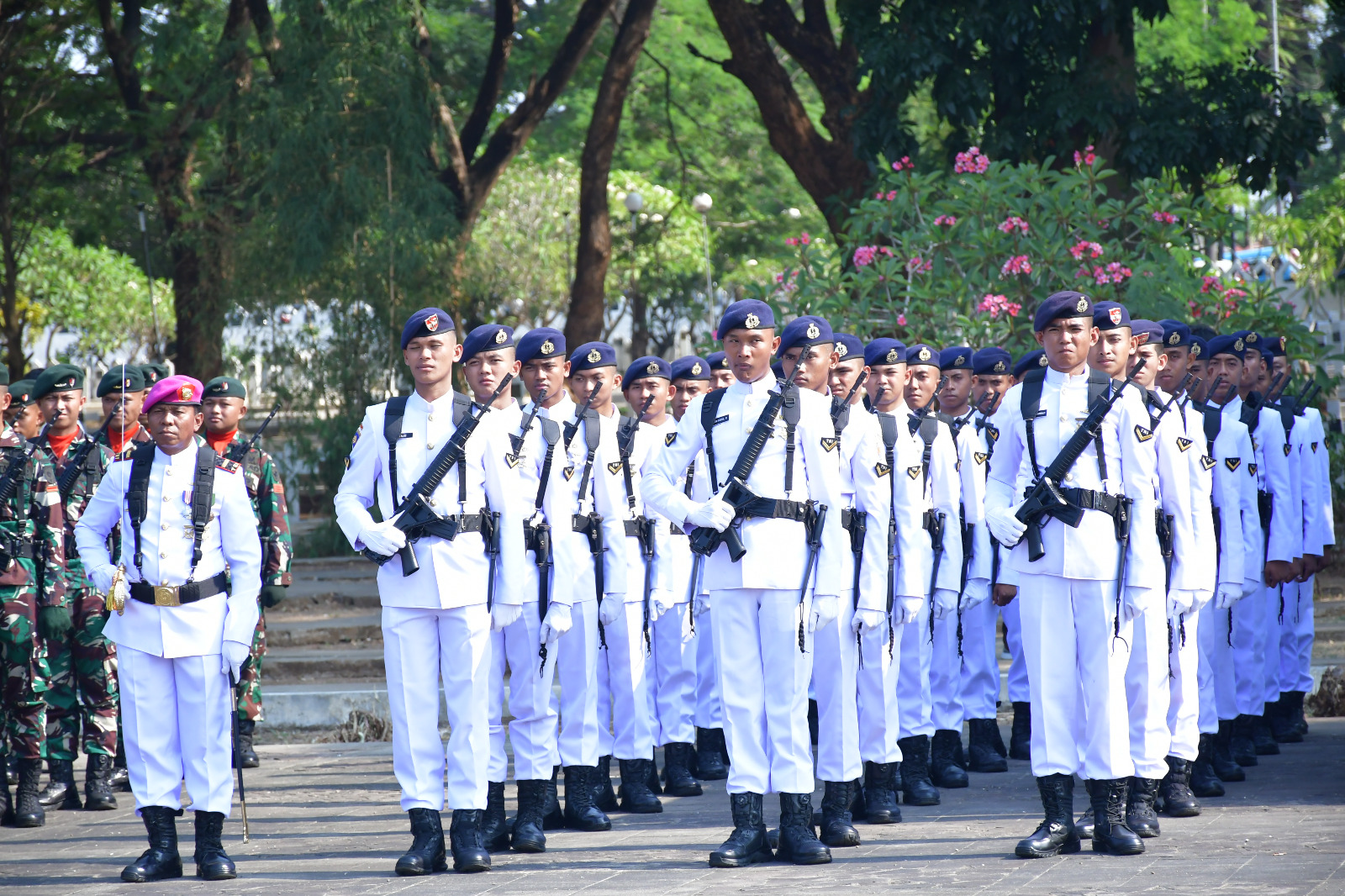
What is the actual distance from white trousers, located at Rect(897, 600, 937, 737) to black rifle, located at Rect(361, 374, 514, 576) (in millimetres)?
2602

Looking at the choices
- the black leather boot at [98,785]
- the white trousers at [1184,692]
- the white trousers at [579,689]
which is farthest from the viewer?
the black leather boot at [98,785]

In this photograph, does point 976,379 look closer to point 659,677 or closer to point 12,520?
point 659,677

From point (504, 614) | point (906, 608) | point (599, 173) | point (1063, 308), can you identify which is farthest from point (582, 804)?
point (599, 173)

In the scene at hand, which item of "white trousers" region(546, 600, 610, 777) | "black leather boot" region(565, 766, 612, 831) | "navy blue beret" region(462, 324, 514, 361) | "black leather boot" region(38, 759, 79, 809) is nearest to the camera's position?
"navy blue beret" region(462, 324, 514, 361)

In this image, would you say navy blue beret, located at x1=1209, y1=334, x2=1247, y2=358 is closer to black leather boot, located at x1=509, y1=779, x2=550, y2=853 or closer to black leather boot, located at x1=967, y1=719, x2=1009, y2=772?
black leather boot, located at x1=967, y1=719, x2=1009, y2=772

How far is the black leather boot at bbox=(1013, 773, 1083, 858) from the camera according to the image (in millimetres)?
6574

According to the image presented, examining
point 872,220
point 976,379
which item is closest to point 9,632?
point 976,379

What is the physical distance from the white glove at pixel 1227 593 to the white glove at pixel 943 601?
1.36 metres

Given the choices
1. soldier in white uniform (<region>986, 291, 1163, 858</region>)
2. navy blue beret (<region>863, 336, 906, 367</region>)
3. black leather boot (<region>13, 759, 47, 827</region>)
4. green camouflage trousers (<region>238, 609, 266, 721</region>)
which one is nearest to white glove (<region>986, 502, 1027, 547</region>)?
soldier in white uniform (<region>986, 291, 1163, 858</region>)

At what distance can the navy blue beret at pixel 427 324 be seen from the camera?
6.86 meters

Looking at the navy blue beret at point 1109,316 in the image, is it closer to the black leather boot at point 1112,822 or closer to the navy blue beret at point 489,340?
the black leather boot at point 1112,822

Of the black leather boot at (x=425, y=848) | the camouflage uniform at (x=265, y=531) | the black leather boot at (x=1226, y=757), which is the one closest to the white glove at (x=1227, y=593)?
the black leather boot at (x=1226, y=757)

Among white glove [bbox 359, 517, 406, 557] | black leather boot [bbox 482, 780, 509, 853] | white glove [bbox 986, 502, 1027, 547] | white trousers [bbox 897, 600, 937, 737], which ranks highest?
white glove [bbox 359, 517, 406, 557]

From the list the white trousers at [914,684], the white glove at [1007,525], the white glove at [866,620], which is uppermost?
the white glove at [1007,525]
